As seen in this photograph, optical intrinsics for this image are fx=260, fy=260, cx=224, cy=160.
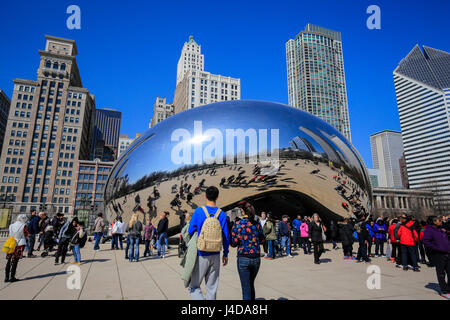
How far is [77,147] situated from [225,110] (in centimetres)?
8649

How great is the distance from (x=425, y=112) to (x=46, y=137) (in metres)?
163

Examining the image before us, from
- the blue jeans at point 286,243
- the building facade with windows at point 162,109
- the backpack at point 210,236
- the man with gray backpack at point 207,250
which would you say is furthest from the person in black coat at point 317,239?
the building facade with windows at point 162,109

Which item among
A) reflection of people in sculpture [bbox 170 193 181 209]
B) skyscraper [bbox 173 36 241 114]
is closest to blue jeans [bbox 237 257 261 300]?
reflection of people in sculpture [bbox 170 193 181 209]

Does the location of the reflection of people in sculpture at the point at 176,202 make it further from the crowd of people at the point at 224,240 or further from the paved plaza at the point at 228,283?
the paved plaza at the point at 228,283

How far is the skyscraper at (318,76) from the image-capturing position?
157125mm

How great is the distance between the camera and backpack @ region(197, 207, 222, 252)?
292cm

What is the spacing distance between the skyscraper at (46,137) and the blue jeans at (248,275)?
8630 centimetres

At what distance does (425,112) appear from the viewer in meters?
130

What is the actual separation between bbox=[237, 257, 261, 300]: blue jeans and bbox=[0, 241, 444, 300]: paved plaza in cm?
94

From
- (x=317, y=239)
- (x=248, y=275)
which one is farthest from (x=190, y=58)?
(x=248, y=275)

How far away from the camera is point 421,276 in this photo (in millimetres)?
6121

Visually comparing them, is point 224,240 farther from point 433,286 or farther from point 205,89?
point 205,89

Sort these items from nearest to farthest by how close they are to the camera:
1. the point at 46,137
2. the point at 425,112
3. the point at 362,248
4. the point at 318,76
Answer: the point at 362,248 → the point at 46,137 → the point at 425,112 → the point at 318,76
